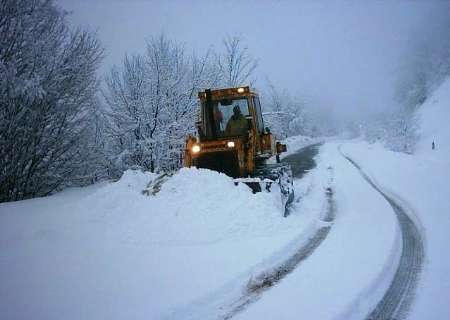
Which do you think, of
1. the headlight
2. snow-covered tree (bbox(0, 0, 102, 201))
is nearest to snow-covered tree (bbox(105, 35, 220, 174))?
snow-covered tree (bbox(0, 0, 102, 201))

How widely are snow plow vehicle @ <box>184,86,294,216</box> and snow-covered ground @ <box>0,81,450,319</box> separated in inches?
36.8

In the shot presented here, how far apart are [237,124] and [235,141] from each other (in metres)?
1.17

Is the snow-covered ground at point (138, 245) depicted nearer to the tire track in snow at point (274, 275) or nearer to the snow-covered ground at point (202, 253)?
the snow-covered ground at point (202, 253)

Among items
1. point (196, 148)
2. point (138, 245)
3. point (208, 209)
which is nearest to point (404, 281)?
point (208, 209)

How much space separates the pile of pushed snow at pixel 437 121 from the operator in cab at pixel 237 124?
20537 mm

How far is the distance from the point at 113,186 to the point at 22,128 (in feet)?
14.3

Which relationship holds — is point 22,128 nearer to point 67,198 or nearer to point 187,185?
point 67,198

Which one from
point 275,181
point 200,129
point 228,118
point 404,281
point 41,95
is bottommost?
point 404,281

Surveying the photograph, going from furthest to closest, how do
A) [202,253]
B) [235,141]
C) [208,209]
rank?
[235,141]
[208,209]
[202,253]

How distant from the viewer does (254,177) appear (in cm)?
868

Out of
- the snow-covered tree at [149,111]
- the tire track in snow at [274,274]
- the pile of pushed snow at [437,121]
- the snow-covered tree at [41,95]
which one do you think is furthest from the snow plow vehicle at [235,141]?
the pile of pushed snow at [437,121]

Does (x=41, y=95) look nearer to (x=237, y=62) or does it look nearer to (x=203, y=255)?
(x=203, y=255)

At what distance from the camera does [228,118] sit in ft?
32.2

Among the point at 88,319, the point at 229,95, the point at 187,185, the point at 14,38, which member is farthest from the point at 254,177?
the point at 14,38
